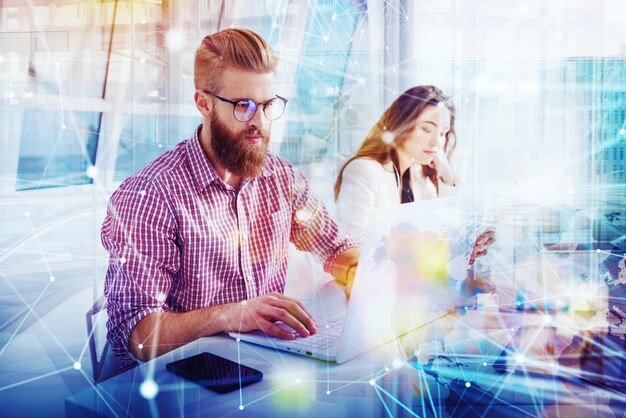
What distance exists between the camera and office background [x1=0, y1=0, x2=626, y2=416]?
1.68 meters

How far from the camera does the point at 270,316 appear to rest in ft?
3.52

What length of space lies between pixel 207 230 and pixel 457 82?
1.32 m

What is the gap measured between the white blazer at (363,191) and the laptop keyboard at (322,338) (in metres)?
0.89

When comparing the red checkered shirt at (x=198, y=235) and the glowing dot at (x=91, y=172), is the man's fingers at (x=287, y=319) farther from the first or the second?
the glowing dot at (x=91, y=172)

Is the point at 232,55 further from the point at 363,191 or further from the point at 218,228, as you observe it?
the point at 363,191

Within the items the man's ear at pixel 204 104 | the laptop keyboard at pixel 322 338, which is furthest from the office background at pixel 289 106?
the laptop keyboard at pixel 322 338

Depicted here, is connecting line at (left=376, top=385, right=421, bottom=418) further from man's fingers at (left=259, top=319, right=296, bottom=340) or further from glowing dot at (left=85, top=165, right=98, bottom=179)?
glowing dot at (left=85, top=165, right=98, bottom=179)

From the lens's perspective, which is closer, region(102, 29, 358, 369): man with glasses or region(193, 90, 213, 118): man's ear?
Answer: region(102, 29, 358, 369): man with glasses

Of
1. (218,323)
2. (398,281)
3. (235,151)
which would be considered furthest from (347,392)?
(235,151)

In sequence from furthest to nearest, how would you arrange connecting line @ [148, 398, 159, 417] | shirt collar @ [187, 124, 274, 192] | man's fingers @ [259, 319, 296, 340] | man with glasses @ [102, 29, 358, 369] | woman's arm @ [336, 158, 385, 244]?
woman's arm @ [336, 158, 385, 244] < shirt collar @ [187, 124, 274, 192] < man with glasses @ [102, 29, 358, 369] < man's fingers @ [259, 319, 296, 340] < connecting line @ [148, 398, 159, 417]

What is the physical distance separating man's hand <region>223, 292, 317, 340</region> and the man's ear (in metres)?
0.67

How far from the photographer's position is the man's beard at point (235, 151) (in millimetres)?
1533

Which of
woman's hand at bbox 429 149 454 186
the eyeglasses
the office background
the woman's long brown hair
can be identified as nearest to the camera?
the eyeglasses

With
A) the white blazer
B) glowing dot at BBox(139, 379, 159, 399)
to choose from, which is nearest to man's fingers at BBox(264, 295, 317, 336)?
glowing dot at BBox(139, 379, 159, 399)
